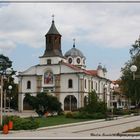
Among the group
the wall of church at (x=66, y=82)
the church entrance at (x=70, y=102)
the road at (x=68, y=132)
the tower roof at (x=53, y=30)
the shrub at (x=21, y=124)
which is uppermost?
the tower roof at (x=53, y=30)

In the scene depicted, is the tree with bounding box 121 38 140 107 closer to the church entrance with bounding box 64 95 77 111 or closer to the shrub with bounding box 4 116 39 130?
the church entrance with bounding box 64 95 77 111

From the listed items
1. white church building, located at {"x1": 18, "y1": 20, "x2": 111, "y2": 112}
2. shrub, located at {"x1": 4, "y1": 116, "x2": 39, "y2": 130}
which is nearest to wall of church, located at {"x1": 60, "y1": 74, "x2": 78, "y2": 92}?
white church building, located at {"x1": 18, "y1": 20, "x2": 111, "y2": 112}

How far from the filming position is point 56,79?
9681 centimetres

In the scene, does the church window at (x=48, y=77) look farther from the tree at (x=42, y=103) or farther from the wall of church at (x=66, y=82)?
the tree at (x=42, y=103)

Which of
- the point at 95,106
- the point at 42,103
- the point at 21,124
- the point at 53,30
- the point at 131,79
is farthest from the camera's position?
the point at 53,30

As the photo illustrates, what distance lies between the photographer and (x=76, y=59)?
111 m

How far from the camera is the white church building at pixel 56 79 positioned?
→ 312ft

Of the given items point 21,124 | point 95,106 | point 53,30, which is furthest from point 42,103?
point 53,30

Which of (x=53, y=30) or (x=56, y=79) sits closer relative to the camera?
Result: (x=56, y=79)

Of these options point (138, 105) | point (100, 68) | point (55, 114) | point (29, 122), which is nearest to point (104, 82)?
point (100, 68)

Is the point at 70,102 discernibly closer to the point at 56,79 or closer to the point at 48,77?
the point at 56,79

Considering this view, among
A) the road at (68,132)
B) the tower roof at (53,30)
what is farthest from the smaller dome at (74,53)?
the road at (68,132)

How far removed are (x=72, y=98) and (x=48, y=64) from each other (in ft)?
30.0

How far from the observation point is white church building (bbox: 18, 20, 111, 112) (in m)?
95.0
